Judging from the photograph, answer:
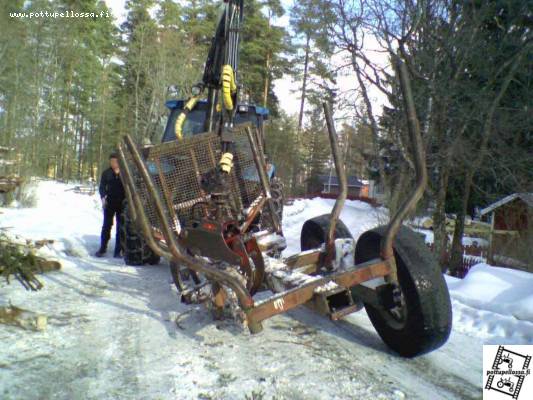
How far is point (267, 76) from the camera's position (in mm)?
30641

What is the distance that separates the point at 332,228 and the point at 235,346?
1.27 meters

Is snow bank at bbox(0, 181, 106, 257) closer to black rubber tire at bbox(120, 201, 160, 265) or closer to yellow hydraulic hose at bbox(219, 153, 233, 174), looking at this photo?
black rubber tire at bbox(120, 201, 160, 265)

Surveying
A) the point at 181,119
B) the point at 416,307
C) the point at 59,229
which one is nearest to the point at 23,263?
the point at 181,119

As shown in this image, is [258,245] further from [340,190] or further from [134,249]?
[134,249]

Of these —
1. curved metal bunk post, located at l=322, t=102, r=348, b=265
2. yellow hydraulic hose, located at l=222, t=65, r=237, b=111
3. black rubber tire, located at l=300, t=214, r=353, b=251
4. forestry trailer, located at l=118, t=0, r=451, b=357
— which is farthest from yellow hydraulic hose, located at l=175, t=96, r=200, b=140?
curved metal bunk post, located at l=322, t=102, r=348, b=265

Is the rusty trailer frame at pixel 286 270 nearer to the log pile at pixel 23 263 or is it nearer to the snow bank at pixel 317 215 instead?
the log pile at pixel 23 263

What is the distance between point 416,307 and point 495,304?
82.8 inches

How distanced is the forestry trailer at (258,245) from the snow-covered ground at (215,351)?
0.89 ft

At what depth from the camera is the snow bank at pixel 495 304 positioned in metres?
3.91

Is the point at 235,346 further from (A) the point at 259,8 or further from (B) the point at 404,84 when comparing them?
(A) the point at 259,8

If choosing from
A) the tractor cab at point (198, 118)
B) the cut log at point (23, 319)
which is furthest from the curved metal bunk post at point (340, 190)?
the tractor cab at point (198, 118)

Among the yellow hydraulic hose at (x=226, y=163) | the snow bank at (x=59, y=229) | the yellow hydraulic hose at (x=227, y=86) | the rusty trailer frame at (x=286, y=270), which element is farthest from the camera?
the snow bank at (x=59, y=229)

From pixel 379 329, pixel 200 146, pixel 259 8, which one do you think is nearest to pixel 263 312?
pixel 379 329

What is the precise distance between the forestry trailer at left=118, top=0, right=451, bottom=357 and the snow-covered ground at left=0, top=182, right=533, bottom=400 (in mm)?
270
